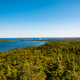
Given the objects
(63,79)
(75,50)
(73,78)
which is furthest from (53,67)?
(75,50)

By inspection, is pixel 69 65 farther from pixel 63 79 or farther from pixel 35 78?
pixel 35 78

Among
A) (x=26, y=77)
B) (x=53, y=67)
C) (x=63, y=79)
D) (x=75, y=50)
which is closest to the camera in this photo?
(x=26, y=77)

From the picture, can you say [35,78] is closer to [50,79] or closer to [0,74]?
[50,79]

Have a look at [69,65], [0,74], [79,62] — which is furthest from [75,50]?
[0,74]

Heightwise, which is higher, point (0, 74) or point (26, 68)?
point (26, 68)

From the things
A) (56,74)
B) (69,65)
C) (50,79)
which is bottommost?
(50,79)

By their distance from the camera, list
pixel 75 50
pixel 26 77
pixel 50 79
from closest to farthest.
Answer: pixel 26 77
pixel 50 79
pixel 75 50

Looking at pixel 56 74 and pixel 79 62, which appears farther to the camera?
pixel 79 62

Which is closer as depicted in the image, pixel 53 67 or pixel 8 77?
pixel 8 77

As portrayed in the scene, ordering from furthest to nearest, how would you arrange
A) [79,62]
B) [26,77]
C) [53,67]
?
1. [79,62]
2. [53,67]
3. [26,77]
